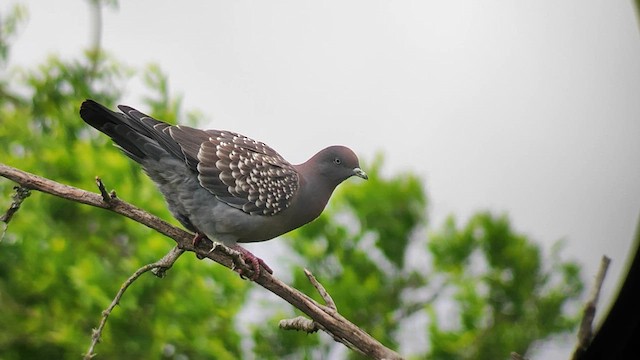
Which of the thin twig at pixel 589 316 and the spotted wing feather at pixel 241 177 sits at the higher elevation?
the spotted wing feather at pixel 241 177

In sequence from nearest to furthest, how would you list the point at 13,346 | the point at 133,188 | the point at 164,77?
the point at 164,77 < the point at 133,188 < the point at 13,346

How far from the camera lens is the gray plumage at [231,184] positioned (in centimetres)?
236

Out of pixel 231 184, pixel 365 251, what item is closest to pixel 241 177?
pixel 231 184

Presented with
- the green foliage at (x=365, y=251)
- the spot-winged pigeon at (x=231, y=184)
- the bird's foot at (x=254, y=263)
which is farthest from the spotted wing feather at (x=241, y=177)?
the green foliage at (x=365, y=251)

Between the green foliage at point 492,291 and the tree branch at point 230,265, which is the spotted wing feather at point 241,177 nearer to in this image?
the tree branch at point 230,265

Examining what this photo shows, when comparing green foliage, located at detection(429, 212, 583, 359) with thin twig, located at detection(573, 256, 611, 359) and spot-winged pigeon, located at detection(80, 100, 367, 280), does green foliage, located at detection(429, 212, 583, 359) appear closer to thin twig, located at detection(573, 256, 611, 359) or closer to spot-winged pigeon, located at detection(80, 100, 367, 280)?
spot-winged pigeon, located at detection(80, 100, 367, 280)

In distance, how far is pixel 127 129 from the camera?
2.16 meters

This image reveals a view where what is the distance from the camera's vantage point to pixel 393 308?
5.46 meters

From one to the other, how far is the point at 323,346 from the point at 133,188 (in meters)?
1.51

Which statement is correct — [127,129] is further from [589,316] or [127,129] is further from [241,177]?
[589,316]

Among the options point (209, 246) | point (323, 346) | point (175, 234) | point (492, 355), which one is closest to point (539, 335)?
point (492, 355)

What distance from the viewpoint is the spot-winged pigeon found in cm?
235

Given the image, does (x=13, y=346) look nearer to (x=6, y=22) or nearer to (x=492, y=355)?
(x=6, y=22)

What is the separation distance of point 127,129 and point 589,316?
50.3 inches
